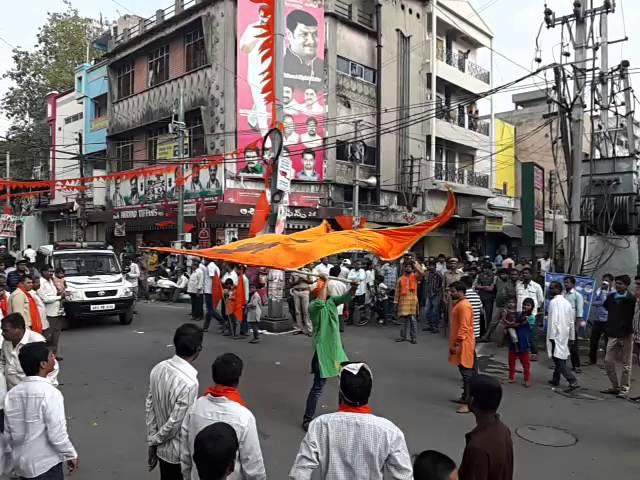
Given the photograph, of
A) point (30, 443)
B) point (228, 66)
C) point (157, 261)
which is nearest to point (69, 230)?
point (157, 261)

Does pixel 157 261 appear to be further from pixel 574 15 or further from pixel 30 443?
pixel 30 443

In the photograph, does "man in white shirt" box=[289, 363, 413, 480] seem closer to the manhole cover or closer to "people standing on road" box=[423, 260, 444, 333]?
the manhole cover

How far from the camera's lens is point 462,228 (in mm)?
28688

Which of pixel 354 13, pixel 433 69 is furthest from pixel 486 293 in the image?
pixel 433 69

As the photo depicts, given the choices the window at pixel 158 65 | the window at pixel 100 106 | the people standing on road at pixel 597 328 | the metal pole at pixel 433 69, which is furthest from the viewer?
the window at pixel 100 106

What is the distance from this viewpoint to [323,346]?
19.9 ft

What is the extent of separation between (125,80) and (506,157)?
23694 mm

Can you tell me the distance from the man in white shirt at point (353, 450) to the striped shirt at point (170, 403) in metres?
1.04

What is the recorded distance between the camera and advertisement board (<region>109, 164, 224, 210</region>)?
21.4m

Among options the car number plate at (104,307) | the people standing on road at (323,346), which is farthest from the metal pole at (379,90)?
the people standing on road at (323,346)

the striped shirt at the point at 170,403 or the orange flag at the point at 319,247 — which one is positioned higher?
the orange flag at the point at 319,247

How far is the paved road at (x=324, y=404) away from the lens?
5219 mm

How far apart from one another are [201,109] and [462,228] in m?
15.4

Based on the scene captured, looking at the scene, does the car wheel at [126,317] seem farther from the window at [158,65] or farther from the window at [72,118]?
the window at [72,118]
